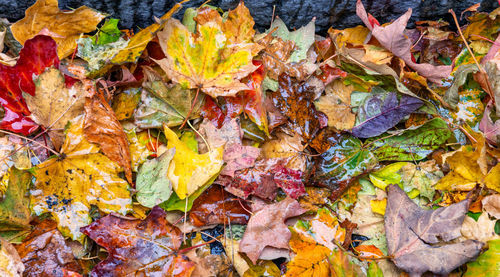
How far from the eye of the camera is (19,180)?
1.05 metres

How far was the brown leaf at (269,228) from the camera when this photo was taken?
3.54ft

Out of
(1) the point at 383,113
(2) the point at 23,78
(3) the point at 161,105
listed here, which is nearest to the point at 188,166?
(3) the point at 161,105

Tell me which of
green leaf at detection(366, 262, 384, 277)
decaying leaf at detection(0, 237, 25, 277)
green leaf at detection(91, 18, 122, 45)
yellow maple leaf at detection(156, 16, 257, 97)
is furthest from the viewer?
green leaf at detection(91, 18, 122, 45)

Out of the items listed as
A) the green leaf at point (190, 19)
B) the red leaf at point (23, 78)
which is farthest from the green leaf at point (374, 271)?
the red leaf at point (23, 78)

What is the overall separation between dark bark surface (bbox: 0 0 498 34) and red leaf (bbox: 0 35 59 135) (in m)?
0.28

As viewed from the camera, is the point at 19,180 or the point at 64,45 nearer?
the point at 19,180

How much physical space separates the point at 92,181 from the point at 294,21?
38.3 inches

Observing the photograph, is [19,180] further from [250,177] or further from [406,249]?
[406,249]

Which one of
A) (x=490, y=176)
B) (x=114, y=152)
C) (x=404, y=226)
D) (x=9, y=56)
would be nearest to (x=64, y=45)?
(x=9, y=56)

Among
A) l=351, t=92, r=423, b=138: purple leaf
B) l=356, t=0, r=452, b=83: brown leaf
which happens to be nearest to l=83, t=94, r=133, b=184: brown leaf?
l=351, t=92, r=423, b=138: purple leaf

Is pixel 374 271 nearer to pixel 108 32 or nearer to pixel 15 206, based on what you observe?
pixel 15 206

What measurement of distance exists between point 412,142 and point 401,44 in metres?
0.35

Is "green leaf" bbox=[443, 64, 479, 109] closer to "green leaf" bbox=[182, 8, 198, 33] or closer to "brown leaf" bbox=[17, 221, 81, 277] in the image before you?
"green leaf" bbox=[182, 8, 198, 33]

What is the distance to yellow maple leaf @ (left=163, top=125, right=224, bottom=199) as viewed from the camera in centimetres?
108
